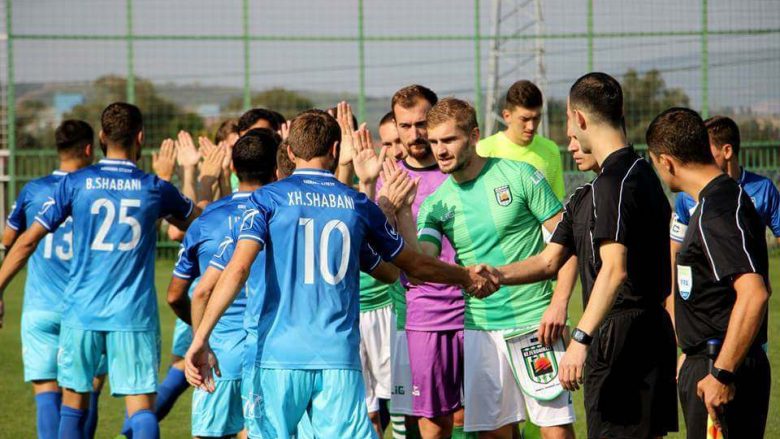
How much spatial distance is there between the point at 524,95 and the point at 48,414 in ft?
14.5

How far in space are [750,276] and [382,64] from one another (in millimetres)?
15441

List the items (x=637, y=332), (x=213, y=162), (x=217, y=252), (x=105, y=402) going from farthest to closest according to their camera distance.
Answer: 1. (x=105, y=402)
2. (x=213, y=162)
3. (x=217, y=252)
4. (x=637, y=332)

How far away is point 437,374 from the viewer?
6.58 metres

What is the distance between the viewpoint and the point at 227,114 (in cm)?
2219

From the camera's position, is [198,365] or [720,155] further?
[720,155]

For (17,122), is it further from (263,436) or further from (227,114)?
(263,436)

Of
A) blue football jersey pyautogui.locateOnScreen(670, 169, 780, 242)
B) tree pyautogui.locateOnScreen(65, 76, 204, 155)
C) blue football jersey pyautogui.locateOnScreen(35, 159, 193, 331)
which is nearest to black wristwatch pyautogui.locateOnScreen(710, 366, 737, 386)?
blue football jersey pyautogui.locateOnScreen(670, 169, 780, 242)

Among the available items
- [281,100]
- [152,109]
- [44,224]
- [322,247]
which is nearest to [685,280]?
[322,247]

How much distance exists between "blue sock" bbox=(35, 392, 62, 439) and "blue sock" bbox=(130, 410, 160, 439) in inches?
38.4

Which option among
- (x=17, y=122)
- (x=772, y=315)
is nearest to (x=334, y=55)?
(x=17, y=122)

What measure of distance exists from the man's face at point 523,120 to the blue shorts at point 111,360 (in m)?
3.57

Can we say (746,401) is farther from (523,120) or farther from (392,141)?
(523,120)

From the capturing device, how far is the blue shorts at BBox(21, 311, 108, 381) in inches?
314

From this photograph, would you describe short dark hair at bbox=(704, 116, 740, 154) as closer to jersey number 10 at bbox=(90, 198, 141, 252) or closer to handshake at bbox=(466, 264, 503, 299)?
handshake at bbox=(466, 264, 503, 299)
